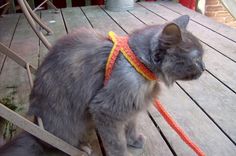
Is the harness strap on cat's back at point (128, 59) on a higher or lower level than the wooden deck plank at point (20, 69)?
higher

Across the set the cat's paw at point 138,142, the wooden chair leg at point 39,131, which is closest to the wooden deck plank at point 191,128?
the cat's paw at point 138,142

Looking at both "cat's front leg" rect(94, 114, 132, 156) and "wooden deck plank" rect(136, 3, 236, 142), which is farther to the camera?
"wooden deck plank" rect(136, 3, 236, 142)

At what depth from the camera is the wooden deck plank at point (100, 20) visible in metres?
2.95

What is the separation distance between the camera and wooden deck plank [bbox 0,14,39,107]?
6.13 ft

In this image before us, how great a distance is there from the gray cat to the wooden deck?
24 cm

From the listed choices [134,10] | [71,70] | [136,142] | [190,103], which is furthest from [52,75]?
[134,10]

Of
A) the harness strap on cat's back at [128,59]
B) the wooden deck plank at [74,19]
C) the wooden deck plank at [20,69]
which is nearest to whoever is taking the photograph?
the harness strap on cat's back at [128,59]

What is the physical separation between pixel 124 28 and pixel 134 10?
0.74 metres

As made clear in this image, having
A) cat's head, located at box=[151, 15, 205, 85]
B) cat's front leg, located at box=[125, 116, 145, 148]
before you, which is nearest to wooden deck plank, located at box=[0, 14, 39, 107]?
cat's front leg, located at box=[125, 116, 145, 148]

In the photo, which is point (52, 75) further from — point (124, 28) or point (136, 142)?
point (124, 28)

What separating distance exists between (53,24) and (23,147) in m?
2.10

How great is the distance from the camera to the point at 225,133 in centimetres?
146

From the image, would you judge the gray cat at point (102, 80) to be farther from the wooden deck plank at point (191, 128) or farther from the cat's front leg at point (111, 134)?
the wooden deck plank at point (191, 128)

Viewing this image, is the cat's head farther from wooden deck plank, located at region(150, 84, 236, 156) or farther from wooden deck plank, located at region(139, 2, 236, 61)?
wooden deck plank, located at region(139, 2, 236, 61)
